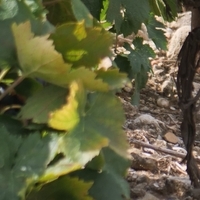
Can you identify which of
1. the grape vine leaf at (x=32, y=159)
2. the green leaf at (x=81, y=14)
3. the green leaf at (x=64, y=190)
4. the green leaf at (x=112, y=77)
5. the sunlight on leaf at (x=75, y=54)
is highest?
the sunlight on leaf at (x=75, y=54)

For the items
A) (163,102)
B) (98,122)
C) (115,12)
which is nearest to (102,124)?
(98,122)

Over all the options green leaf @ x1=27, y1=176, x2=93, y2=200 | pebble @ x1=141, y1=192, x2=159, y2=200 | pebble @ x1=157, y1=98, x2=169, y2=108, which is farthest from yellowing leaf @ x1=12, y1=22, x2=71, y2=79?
pebble @ x1=157, y1=98, x2=169, y2=108

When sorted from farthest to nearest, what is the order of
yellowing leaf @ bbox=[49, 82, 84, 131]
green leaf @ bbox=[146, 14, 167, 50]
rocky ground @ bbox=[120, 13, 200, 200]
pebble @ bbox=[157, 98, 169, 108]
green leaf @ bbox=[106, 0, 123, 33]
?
1. pebble @ bbox=[157, 98, 169, 108]
2. rocky ground @ bbox=[120, 13, 200, 200]
3. green leaf @ bbox=[146, 14, 167, 50]
4. green leaf @ bbox=[106, 0, 123, 33]
5. yellowing leaf @ bbox=[49, 82, 84, 131]

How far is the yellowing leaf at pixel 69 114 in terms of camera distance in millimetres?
500

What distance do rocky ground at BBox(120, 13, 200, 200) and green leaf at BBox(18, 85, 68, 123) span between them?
1.33 m

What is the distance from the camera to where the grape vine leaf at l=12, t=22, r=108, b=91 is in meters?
0.52

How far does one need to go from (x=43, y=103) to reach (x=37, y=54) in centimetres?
5

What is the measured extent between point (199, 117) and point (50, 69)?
2428 mm

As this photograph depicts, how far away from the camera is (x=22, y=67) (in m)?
0.54

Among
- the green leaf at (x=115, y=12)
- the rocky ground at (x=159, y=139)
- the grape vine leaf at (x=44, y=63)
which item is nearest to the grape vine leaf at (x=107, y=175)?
the grape vine leaf at (x=44, y=63)

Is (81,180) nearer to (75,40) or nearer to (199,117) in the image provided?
(75,40)

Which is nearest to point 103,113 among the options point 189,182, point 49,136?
point 49,136

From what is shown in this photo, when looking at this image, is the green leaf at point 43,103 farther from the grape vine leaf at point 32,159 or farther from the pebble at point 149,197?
the pebble at point 149,197

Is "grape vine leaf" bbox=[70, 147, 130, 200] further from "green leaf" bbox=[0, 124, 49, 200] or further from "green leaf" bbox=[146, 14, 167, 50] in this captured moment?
"green leaf" bbox=[146, 14, 167, 50]
